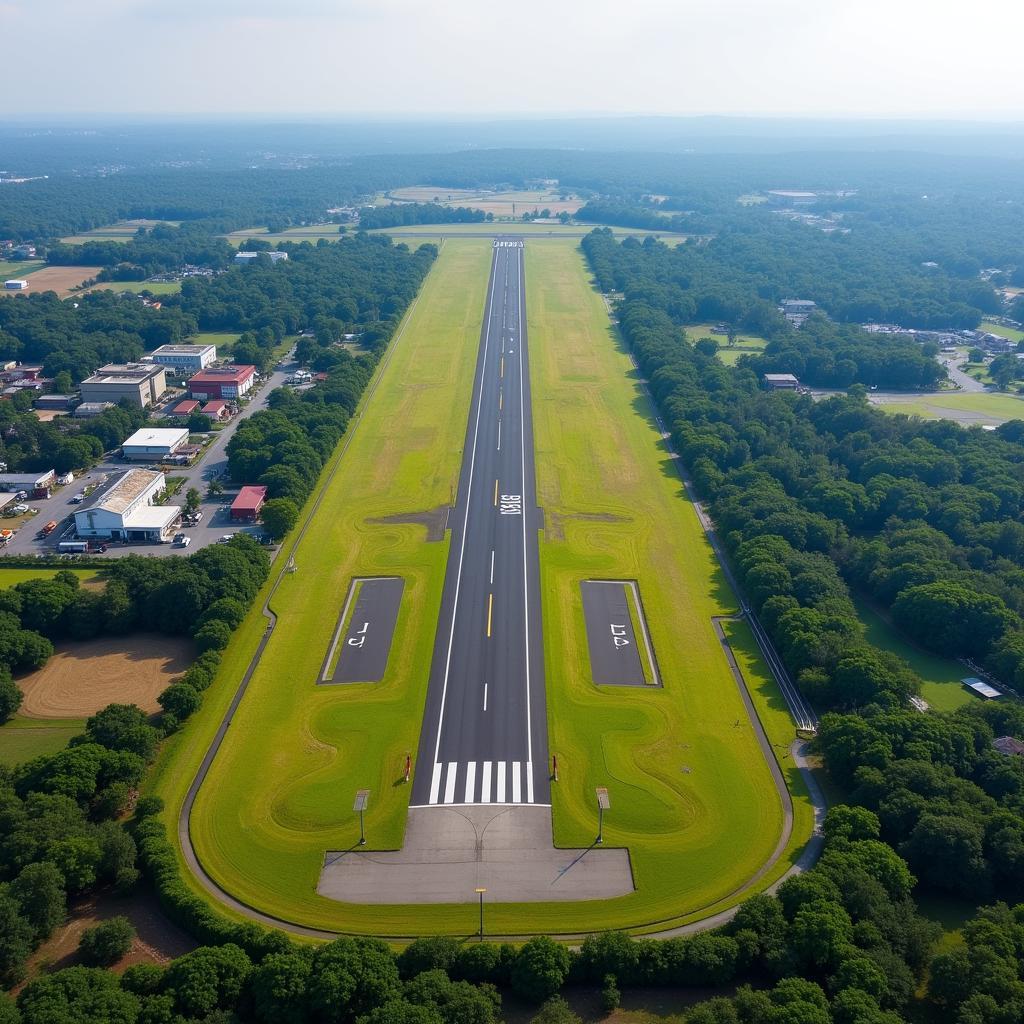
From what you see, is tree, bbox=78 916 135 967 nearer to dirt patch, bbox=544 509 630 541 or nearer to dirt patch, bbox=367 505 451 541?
dirt patch, bbox=367 505 451 541

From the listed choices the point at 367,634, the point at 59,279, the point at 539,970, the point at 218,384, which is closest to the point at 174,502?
the point at 367,634

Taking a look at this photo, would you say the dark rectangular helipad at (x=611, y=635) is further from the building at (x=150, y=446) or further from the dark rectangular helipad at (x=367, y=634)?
the building at (x=150, y=446)

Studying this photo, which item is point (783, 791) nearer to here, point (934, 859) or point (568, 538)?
point (934, 859)

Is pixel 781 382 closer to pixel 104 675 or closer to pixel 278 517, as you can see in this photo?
pixel 278 517

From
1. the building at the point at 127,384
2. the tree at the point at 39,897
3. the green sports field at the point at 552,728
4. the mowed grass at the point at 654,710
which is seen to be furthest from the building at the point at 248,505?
the tree at the point at 39,897

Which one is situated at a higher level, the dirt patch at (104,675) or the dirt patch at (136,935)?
the dirt patch at (136,935)

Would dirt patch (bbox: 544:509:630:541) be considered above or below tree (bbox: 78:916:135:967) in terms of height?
below

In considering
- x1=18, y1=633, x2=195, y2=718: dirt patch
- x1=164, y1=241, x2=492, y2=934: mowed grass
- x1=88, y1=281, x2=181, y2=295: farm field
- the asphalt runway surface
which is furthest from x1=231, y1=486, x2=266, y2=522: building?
x1=88, y1=281, x2=181, y2=295: farm field
